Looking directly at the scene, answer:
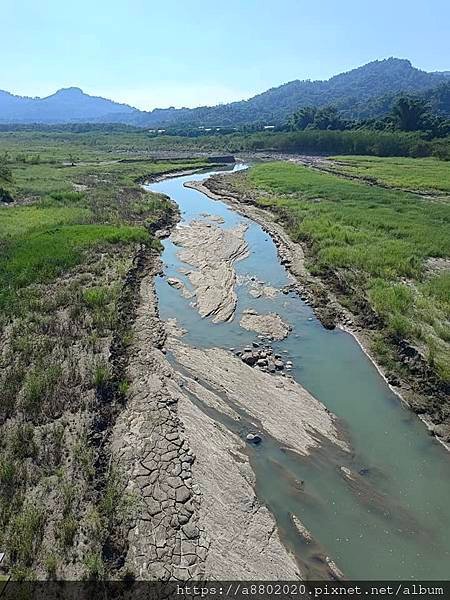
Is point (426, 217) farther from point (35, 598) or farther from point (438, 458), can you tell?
point (35, 598)

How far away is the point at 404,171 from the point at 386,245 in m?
43.4

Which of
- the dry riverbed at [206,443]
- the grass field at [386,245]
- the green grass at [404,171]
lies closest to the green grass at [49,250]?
the dry riverbed at [206,443]

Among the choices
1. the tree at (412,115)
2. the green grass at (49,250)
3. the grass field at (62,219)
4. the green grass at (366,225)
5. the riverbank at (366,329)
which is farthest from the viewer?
the tree at (412,115)

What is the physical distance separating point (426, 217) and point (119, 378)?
29342mm

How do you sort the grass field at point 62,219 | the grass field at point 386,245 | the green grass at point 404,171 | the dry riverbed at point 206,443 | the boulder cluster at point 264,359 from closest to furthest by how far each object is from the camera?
the dry riverbed at point 206,443, the boulder cluster at point 264,359, the grass field at point 386,245, the grass field at point 62,219, the green grass at point 404,171

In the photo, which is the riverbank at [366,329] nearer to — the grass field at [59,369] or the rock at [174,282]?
the rock at [174,282]

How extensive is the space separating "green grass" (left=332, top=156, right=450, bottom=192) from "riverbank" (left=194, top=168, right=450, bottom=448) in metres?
25.7

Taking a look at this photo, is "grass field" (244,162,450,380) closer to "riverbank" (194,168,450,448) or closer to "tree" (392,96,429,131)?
"riverbank" (194,168,450,448)

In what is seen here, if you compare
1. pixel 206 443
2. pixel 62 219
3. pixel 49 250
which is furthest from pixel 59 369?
pixel 62 219

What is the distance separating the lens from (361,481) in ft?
37.4

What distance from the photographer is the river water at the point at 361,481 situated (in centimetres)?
956

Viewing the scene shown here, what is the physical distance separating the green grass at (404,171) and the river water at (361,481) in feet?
137

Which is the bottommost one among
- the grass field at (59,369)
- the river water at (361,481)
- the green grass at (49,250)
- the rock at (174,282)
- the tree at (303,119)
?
the rock at (174,282)

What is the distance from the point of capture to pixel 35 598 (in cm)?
796
